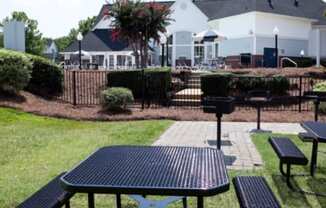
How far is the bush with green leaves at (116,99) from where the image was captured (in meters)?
14.5

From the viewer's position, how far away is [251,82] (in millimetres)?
17438

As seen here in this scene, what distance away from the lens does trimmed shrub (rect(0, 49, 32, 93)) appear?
1477 centimetres

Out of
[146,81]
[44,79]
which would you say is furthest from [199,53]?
[44,79]

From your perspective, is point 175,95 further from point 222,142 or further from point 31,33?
point 31,33

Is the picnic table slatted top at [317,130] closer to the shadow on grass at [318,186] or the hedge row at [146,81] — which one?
the shadow on grass at [318,186]

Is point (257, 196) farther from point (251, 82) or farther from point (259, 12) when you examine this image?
point (259, 12)

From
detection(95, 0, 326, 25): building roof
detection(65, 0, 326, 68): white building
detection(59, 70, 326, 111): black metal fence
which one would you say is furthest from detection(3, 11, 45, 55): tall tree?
detection(59, 70, 326, 111): black metal fence

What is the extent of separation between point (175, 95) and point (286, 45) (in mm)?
20873

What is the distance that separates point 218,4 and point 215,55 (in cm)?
711

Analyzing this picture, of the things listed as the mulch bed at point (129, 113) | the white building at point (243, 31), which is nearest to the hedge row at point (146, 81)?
the mulch bed at point (129, 113)

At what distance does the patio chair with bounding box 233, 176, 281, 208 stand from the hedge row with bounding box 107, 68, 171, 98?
12.1m

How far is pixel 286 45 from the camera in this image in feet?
117

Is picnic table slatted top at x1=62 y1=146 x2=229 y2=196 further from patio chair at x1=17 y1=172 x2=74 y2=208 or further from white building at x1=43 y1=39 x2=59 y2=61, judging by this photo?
white building at x1=43 y1=39 x2=59 y2=61

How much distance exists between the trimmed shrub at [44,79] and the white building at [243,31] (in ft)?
45.1
